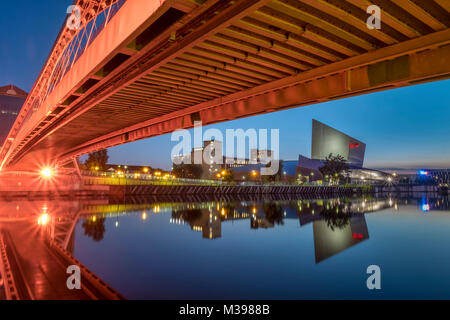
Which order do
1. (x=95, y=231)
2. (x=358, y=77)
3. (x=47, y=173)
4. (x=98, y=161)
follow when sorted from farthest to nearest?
(x=98, y=161) < (x=47, y=173) < (x=95, y=231) < (x=358, y=77)

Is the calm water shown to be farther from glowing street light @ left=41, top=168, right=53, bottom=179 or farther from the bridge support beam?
glowing street light @ left=41, top=168, right=53, bottom=179

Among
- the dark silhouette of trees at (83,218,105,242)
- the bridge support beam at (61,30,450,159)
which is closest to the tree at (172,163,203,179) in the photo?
the dark silhouette of trees at (83,218,105,242)

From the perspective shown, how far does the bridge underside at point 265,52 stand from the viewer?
568 cm

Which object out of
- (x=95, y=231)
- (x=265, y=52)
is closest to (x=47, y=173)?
(x=95, y=231)

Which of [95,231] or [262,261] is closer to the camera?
[262,261]

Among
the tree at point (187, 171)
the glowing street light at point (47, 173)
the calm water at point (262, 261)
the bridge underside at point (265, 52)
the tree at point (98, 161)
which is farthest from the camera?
the tree at point (187, 171)

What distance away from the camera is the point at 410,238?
1159cm

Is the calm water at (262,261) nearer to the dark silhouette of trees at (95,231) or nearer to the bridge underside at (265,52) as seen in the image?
the dark silhouette of trees at (95,231)

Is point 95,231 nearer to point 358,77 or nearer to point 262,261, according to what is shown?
point 262,261

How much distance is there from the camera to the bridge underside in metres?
5.68

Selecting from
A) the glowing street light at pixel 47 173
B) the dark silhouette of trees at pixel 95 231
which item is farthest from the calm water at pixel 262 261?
the glowing street light at pixel 47 173

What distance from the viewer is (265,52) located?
7.65 metres

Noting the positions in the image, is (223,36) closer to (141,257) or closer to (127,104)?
(141,257)
